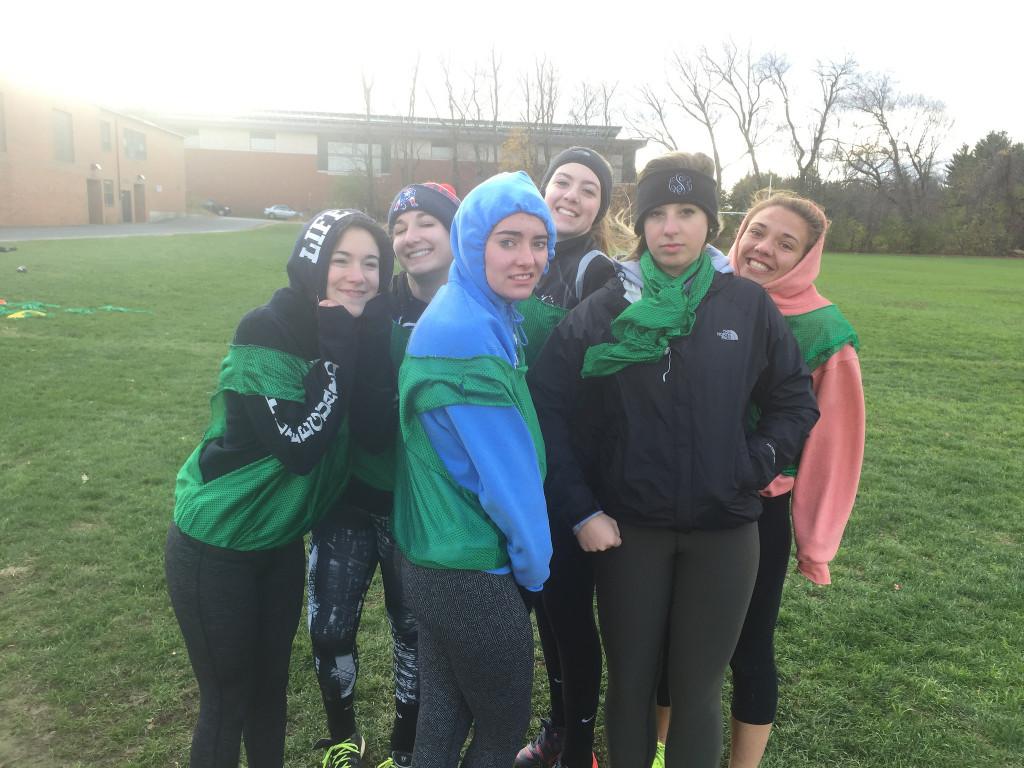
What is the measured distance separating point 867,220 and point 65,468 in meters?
55.9

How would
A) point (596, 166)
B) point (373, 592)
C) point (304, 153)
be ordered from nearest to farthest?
point (596, 166)
point (373, 592)
point (304, 153)

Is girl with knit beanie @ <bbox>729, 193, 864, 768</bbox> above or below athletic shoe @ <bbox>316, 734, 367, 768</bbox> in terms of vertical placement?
above

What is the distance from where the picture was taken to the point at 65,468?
5703mm

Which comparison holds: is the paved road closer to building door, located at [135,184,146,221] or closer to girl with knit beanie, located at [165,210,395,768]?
building door, located at [135,184,146,221]

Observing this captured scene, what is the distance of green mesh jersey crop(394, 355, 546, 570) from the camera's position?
5.83 ft

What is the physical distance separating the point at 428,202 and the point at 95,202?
44588 millimetres

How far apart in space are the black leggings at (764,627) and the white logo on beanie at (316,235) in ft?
5.56

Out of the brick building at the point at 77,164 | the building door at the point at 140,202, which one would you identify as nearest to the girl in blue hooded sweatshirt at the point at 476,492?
the brick building at the point at 77,164

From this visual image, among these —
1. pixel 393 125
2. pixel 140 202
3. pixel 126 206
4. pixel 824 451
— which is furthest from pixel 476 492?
pixel 393 125

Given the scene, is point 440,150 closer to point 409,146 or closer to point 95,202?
point 409,146

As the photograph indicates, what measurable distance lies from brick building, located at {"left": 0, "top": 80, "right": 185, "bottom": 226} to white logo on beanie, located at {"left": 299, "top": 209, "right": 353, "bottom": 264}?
124ft

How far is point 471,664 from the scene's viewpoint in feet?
6.09

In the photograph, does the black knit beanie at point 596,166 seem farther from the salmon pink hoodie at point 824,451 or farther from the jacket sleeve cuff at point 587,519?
the jacket sleeve cuff at point 587,519

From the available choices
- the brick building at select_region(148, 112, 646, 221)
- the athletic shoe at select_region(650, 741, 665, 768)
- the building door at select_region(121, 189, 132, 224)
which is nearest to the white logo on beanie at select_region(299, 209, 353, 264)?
the athletic shoe at select_region(650, 741, 665, 768)
